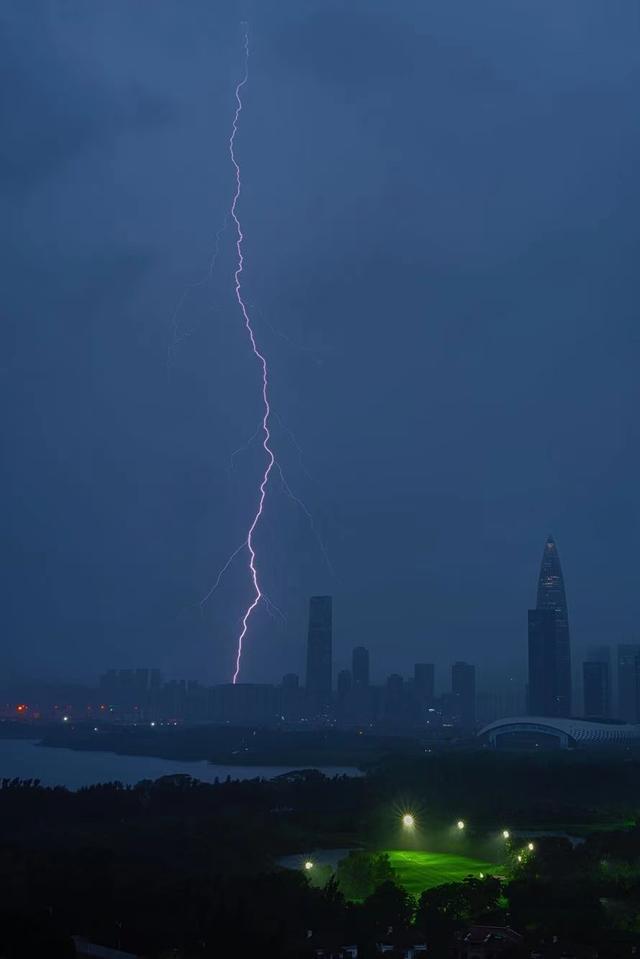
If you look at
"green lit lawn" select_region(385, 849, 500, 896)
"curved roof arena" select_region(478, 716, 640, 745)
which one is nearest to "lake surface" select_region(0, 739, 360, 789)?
"curved roof arena" select_region(478, 716, 640, 745)

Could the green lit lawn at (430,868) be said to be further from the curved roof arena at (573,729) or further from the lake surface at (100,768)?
the curved roof arena at (573,729)

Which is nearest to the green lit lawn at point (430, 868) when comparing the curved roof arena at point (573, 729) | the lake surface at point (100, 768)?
the lake surface at point (100, 768)

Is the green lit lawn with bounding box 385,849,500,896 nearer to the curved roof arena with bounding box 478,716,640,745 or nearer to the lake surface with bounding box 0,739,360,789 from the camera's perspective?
the lake surface with bounding box 0,739,360,789

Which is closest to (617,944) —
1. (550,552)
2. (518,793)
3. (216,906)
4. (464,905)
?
(464,905)

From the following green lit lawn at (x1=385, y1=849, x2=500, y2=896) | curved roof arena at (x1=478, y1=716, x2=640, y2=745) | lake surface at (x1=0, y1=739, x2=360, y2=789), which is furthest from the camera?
curved roof arena at (x1=478, y1=716, x2=640, y2=745)

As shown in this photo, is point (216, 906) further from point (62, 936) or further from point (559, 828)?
point (559, 828)

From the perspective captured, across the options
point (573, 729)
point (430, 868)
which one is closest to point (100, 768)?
point (573, 729)
